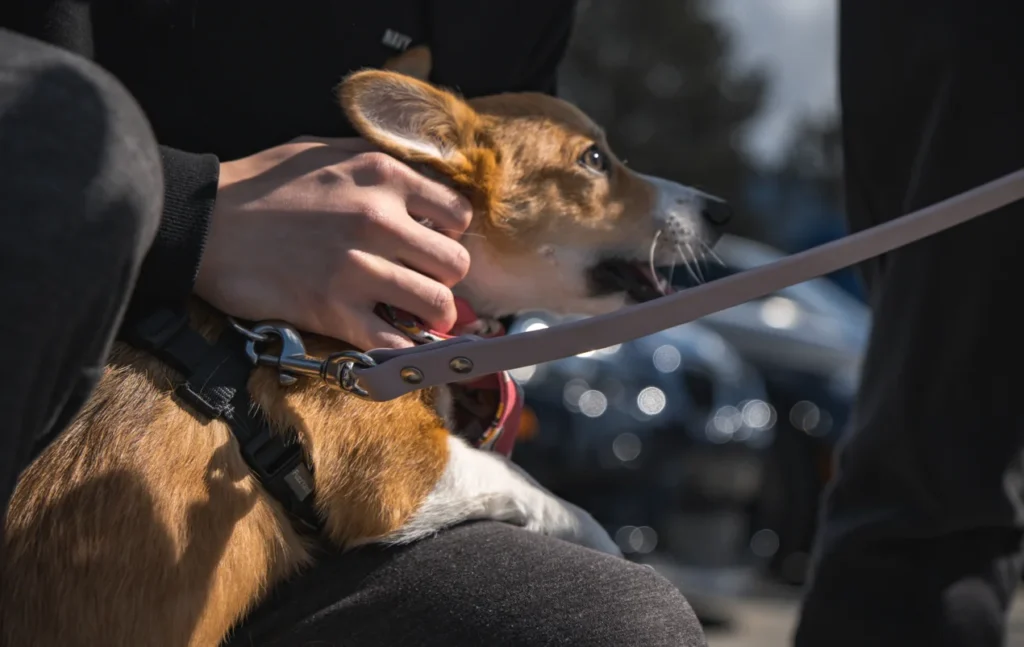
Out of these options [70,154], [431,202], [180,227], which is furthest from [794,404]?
[70,154]

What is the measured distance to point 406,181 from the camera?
1.91 m

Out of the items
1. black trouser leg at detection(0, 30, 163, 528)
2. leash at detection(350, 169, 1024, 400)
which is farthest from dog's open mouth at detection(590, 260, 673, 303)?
black trouser leg at detection(0, 30, 163, 528)

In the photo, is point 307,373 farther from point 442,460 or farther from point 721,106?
point 721,106

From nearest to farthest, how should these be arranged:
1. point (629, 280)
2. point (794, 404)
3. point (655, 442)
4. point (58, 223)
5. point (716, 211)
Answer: point (58, 223) → point (629, 280) → point (716, 211) → point (655, 442) → point (794, 404)

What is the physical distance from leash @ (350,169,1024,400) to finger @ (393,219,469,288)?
7.7 inches

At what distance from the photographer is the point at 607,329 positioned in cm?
168

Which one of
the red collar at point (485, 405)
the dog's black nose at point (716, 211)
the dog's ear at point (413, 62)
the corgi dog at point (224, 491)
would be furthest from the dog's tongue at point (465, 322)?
the dog's black nose at point (716, 211)

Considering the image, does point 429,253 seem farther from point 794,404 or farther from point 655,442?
point 794,404

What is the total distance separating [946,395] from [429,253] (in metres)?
1.07

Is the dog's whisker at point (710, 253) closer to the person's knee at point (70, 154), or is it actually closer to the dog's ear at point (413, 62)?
the dog's ear at point (413, 62)

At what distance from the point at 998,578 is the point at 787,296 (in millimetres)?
6189

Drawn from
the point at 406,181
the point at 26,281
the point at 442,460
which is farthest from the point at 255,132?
the point at 26,281

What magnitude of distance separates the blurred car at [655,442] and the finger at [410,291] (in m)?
3.27

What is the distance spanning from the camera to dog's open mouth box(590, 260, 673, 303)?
2.64 metres
